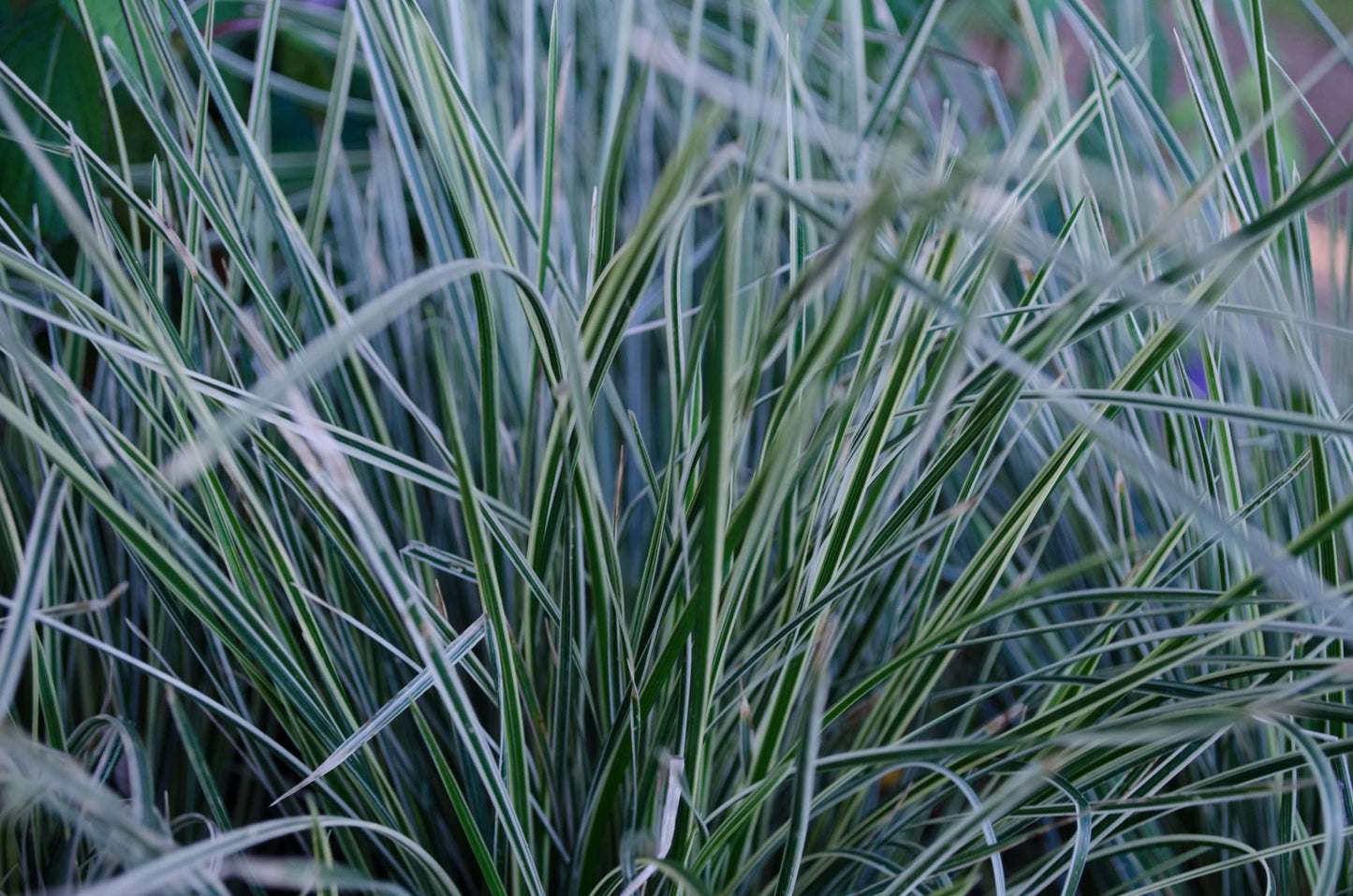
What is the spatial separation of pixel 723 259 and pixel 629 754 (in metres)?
0.21

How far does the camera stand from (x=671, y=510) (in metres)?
0.44

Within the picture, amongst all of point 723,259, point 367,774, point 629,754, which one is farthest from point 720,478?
point 367,774

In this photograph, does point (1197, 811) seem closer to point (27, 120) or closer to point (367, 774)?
point (367, 774)

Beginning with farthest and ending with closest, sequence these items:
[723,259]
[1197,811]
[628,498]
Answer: [628,498], [1197,811], [723,259]

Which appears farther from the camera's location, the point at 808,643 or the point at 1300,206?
the point at 808,643

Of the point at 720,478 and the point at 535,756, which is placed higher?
the point at 720,478

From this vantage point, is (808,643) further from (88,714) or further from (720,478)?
(88,714)

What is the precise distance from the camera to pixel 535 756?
0.41 m

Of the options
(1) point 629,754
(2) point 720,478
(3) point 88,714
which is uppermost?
(2) point 720,478

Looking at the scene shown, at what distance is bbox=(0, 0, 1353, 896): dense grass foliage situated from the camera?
10.4 inches

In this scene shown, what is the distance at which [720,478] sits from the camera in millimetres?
241

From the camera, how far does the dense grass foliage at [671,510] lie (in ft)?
0.87

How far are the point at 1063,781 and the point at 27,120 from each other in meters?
0.62

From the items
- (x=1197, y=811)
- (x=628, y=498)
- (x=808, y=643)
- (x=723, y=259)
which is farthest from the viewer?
(x=628, y=498)
